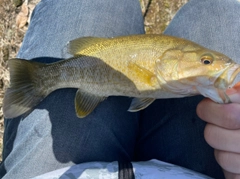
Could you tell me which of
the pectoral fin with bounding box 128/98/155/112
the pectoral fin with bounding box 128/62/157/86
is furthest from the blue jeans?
the pectoral fin with bounding box 128/62/157/86

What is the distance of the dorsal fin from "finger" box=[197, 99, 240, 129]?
67 centimetres

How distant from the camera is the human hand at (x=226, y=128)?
1202mm

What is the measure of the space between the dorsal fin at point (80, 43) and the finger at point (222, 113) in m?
0.67

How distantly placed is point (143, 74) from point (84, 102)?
1.23 feet

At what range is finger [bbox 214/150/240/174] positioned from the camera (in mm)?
1246

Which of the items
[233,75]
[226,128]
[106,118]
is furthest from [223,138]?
[106,118]

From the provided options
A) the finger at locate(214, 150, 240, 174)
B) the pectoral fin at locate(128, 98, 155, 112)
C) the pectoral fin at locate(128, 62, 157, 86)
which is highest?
the pectoral fin at locate(128, 62, 157, 86)

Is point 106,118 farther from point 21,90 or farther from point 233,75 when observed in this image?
point 233,75

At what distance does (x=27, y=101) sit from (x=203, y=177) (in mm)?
1055

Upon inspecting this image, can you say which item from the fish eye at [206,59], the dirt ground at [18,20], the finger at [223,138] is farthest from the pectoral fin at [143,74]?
the dirt ground at [18,20]

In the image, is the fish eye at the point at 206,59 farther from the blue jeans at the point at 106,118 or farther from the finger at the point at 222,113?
the blue jeans at the point at 106,118

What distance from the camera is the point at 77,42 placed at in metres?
1.57

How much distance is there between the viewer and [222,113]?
121cm

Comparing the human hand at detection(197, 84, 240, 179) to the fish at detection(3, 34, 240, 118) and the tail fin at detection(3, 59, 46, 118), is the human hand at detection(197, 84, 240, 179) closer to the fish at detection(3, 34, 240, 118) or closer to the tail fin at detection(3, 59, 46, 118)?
the fish at detection(3, 34, 240, 118)
